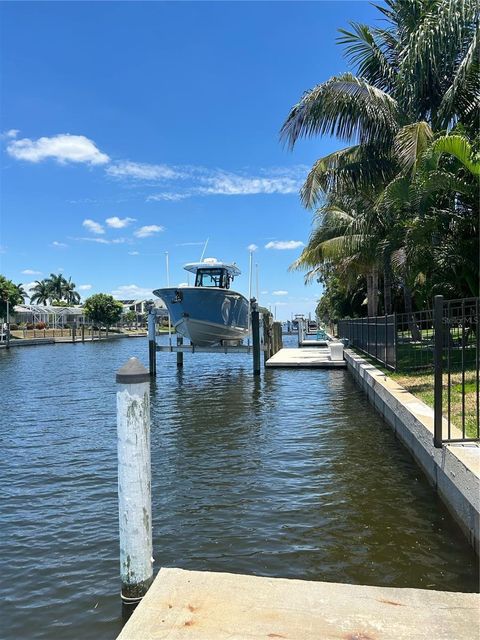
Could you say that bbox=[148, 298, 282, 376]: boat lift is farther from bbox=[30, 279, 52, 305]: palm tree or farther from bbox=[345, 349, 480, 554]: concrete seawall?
bbox=[30, 279, 52, 305]: palm tree

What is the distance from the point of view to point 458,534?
16.0ft

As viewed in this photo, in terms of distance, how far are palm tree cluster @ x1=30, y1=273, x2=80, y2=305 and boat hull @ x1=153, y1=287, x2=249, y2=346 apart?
341ft

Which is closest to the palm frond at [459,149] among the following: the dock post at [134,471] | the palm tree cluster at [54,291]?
the dock post at [134,471]

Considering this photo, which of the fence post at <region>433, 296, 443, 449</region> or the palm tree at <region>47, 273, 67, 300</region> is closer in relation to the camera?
the fence post at <region>433, 296, 443, 449</region>

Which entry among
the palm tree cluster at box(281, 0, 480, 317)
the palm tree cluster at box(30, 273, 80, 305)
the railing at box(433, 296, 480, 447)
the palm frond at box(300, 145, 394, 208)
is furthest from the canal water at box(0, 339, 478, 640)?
the palm tree cluster at box(30, 273, 80, 305)

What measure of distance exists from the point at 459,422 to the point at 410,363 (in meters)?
6.69

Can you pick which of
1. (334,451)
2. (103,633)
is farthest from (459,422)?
(103,633)

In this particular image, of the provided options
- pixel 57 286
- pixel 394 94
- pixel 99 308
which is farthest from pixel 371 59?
pixel 57 286

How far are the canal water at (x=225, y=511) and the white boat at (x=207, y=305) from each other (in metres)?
11.3

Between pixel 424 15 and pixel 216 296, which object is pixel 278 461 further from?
pixel 216 296

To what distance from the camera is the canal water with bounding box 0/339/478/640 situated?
4289mm

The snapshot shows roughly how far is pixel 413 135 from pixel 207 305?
498 inches

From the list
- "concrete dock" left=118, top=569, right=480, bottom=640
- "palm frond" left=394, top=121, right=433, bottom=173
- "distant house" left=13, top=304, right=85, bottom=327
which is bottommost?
"concrete dock" left=118, top=569, right=480, bottom=640

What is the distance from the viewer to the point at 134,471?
11.7 ft
